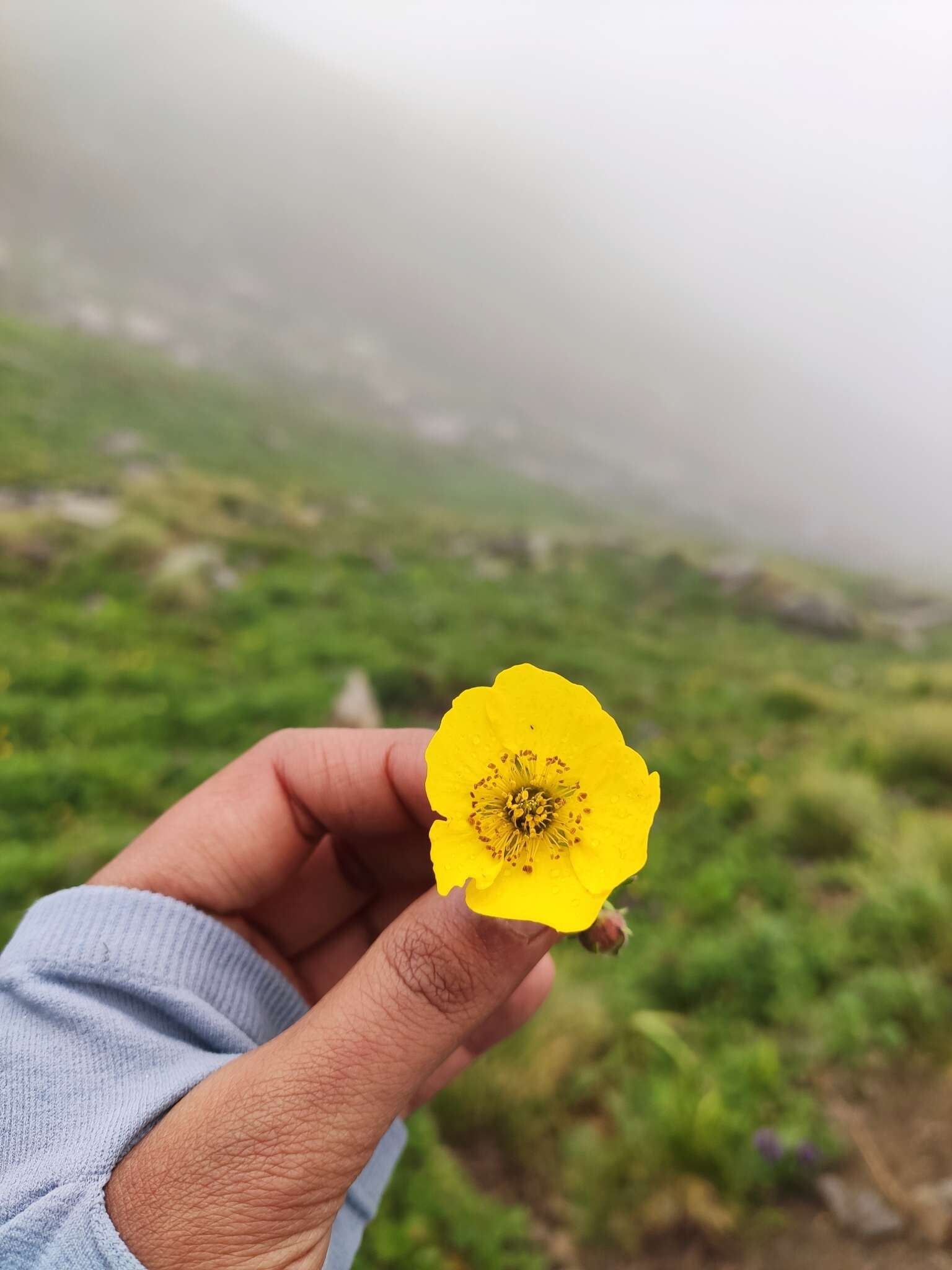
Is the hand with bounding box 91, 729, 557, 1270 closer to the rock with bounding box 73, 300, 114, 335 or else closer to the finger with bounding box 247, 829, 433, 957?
the finger with bounding box 247, 829, 433, 957

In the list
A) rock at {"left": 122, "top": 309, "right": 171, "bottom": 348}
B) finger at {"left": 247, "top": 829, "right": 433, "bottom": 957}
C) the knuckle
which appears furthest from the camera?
rock at {"left": 122, "top": 309, "right": 171, "bottom": 348}

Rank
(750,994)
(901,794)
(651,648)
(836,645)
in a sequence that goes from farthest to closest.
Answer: (836,645) < (651,648) < (901,794) < (750,994)

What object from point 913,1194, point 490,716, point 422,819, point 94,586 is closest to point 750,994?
point 913,1194

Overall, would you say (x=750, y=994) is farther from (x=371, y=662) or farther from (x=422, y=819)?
(x=371, y=662)

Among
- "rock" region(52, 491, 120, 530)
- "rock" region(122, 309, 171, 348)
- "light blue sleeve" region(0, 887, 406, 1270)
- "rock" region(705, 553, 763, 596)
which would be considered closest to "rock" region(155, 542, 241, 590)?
"rock" region(52, 491, 120, 530)

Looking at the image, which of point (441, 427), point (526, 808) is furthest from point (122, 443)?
point (441, 427)

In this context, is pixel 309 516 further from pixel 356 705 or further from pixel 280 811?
pixel 280 811

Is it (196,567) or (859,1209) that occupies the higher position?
(859,1209)
